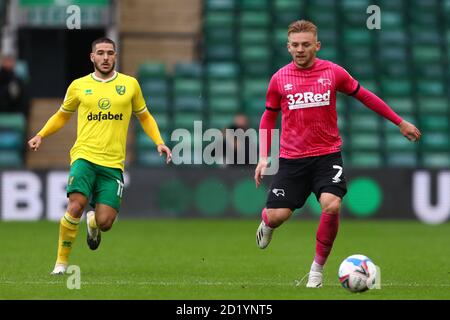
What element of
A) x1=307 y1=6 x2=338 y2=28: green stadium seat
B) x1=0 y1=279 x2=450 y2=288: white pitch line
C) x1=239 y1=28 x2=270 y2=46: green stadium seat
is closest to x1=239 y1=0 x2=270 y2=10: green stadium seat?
x1=239 y1=28 x2=270 y2=46: green stadium seat

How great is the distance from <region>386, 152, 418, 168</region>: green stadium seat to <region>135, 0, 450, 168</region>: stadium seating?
0.02 m

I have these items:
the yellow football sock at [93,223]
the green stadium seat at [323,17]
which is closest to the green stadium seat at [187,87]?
the green stadium seat at [323,17]

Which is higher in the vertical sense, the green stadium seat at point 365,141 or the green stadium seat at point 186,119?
the green stadium seat at point 186,119

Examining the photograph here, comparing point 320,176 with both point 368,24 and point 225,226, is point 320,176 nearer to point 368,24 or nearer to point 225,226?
point 225,226

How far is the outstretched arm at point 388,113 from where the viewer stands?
9.05 meters

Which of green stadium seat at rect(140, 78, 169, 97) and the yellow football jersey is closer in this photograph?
the yellow football jersey

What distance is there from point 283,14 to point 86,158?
1399 cm

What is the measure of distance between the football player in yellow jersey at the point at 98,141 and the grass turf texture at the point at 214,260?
531 millimetres

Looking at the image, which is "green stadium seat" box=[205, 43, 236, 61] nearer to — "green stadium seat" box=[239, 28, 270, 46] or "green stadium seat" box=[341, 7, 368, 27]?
"green stadium seat" box=[239, 28, 270, 46]

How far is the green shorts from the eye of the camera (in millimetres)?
10016

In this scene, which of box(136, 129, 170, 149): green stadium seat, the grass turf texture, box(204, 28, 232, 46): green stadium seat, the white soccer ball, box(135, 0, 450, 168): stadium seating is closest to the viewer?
the white soccer ball

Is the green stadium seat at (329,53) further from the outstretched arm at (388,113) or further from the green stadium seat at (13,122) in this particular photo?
the outstretched arm at (388,113)

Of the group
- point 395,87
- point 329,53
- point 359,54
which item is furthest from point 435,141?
point 329,53
